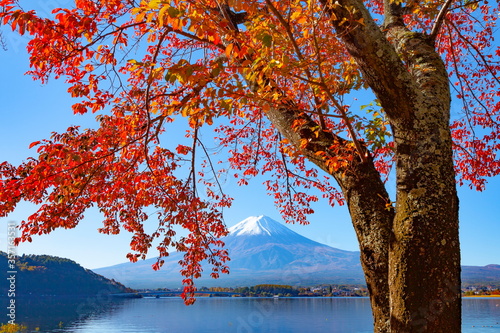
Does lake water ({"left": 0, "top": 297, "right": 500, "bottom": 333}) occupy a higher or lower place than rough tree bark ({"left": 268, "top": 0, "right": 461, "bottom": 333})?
lower

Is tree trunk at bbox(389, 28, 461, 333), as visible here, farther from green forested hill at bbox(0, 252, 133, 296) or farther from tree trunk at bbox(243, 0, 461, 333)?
green forested hill at bbox(0, 252, 133, 296)

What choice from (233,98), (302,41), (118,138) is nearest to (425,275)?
(233,98)

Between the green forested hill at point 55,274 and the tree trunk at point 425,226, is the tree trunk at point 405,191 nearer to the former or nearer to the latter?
the tree trunk at point 425,226

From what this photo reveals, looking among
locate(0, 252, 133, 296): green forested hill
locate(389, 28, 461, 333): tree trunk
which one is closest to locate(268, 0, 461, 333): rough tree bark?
locate(389, 28, 461, 333): tree trunk

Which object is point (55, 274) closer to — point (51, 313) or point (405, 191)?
point (51, 313)

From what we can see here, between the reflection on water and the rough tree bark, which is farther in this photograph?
the reflection on water

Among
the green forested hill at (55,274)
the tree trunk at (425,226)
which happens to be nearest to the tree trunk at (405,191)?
the tree trunk at (425,226)

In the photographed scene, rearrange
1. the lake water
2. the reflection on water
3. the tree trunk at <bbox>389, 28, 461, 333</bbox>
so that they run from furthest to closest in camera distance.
Result: the lake water
the reflection on water
the tree trunk at <bbox>389, 28, 461, 333</bbox>

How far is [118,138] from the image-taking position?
5.02 metres

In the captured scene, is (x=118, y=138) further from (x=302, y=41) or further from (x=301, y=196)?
(x=301, y=196)

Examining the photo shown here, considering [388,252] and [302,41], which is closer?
[388,252]

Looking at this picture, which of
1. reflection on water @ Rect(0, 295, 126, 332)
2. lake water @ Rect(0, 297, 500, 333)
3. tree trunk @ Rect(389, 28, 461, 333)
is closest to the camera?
tree trunk @ Rect(389, 28, 461, 333)

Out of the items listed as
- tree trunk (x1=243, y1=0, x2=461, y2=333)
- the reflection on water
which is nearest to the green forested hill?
the reflection on water

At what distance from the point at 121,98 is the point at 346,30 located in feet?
12.1
